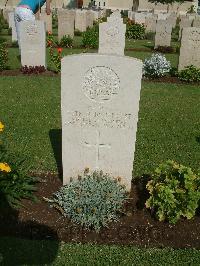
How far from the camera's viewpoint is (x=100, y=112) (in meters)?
4.57

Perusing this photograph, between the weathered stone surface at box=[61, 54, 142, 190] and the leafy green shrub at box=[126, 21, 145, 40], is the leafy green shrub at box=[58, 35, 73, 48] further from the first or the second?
the weathered stone surface at box=[61, 54, 142, 190]

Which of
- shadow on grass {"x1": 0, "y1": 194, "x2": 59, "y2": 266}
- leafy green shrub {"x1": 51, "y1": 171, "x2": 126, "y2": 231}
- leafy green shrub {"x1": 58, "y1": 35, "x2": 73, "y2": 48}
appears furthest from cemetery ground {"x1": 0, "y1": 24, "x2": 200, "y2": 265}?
leafy green shrub {"x1": 58, "y1": 35, "x2": 73, "y2": 48}

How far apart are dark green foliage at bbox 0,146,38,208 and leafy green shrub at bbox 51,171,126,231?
422mm

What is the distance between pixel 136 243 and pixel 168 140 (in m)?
3.34

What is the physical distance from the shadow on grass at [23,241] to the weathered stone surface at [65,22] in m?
16.9

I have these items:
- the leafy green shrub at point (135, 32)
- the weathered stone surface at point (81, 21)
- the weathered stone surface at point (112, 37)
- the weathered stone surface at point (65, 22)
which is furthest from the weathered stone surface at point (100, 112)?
the weathered stone surface at point (81, 21)

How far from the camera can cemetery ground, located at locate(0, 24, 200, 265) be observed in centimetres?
409

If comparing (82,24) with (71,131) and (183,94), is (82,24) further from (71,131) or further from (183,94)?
(71,131)

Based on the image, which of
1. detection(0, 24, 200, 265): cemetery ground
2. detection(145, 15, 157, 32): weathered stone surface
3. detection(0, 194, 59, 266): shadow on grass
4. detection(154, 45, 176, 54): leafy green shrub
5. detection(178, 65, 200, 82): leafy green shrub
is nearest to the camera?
detection(0, 194, 59, 266): shadow on grass

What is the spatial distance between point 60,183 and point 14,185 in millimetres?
815

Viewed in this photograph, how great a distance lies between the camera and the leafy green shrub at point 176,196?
4.33 meters

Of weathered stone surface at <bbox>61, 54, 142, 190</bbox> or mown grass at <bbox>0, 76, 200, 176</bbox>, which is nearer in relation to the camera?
weathered stone surface at <bbox>61, 54, 142, 190</bbox>

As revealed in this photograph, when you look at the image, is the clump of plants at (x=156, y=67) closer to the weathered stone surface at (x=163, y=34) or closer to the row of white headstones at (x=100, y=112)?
the weathered stone surface at (x=163, y=34)

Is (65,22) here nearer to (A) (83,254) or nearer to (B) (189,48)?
(B) (189,48)
